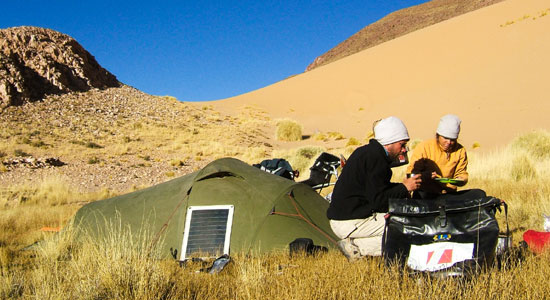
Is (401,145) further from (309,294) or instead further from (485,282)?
(309,294)

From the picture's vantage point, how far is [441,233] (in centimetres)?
355

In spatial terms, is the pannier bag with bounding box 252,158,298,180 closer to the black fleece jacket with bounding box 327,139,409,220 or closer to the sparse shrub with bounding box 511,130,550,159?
the black fleece jacket with bounding box 327,139,409,220

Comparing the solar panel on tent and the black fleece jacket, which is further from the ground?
the black fleece jacket

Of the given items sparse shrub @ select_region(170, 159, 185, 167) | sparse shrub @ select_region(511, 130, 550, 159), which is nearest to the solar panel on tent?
sparse shrub @ select_region(511, 130, 550, 159)

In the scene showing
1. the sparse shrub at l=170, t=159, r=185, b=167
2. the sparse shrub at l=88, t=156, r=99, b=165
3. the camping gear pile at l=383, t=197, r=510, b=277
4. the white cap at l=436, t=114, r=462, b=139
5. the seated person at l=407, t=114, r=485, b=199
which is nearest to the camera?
the camping gear pile at l=383, t=197, r=510, b=277

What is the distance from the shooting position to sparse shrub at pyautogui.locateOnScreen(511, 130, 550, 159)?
12820mm

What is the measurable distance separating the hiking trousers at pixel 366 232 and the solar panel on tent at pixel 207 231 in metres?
1.63

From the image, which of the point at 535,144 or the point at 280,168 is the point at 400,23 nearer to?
the point at 535,144

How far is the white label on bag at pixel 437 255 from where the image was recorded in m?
3.51

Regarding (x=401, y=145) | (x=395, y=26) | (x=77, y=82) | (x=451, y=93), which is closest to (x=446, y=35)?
(x=451, y=93)

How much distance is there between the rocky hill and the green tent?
9925cm

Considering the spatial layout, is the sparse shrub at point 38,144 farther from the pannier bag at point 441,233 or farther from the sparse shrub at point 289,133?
the pannier bag at point 441,233

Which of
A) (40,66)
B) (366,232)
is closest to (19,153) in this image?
(40,66)

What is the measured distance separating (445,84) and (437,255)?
3472 centimetres
